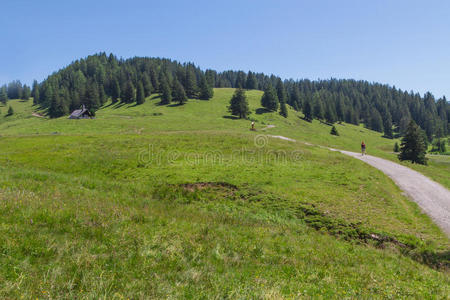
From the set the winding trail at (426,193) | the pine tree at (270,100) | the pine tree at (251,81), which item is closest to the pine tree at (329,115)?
the pine tree at (270,100)

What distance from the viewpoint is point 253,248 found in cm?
833

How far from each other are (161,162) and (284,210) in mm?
16455

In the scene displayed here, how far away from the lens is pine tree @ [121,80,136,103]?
12812 centimetres

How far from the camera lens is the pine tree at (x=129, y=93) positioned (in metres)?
128

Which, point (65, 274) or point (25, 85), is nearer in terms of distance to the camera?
point (65, 274)

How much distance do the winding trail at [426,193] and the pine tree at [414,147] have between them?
3044 centimetres

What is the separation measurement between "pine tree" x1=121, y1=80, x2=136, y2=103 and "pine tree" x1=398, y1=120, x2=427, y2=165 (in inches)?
5125

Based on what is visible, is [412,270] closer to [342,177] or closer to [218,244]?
[218,244]

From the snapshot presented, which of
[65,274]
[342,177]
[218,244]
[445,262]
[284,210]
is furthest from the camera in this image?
[342,177]

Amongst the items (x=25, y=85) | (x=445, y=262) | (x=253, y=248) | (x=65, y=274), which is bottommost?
(x=445, y=262)

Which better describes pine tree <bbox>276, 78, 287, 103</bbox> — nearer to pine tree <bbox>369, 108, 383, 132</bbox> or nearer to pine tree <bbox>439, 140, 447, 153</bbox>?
pine tree <bbox>369, 108, 383, 132</bbox>

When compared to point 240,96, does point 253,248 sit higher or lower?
lower

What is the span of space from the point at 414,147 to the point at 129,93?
435 feet

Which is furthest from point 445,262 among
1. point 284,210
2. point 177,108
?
point 177,108
